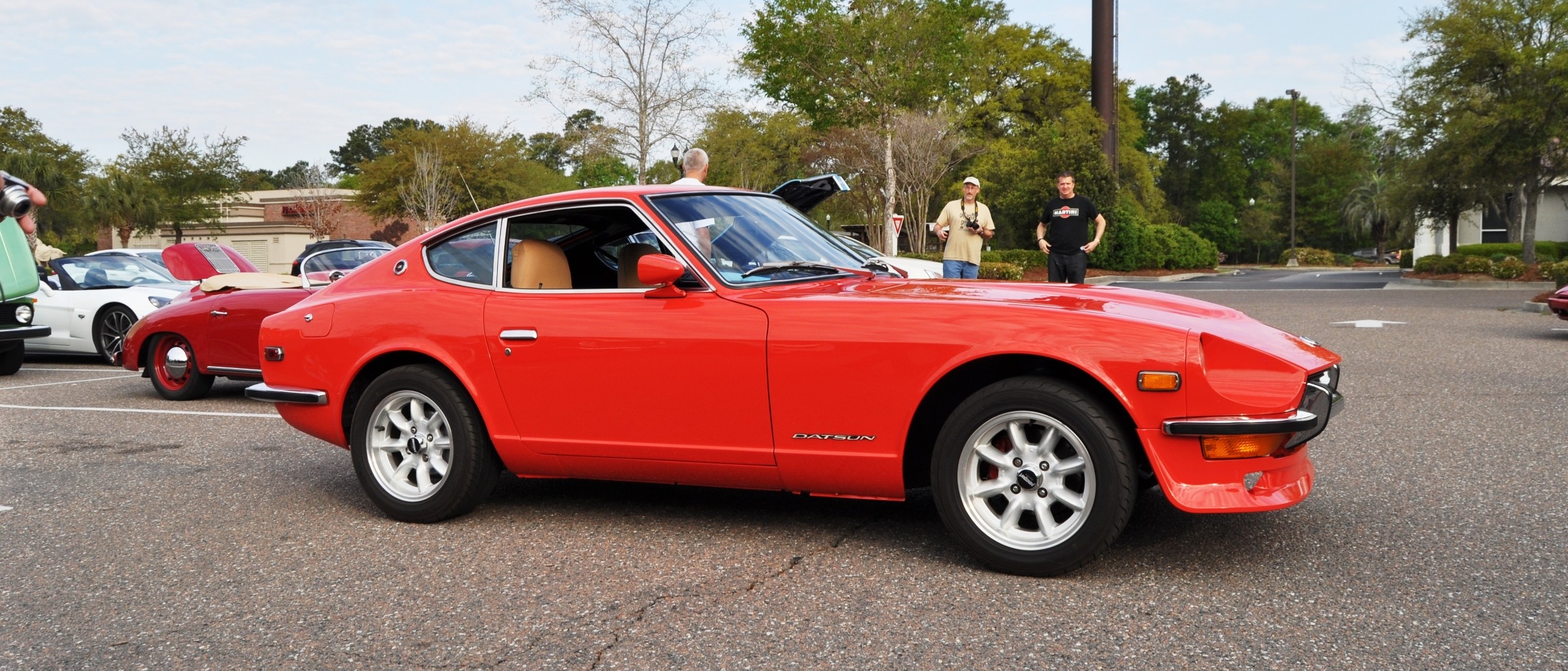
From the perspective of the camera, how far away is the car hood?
3988 mm

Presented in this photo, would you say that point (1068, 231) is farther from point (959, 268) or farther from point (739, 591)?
point (739, 591)

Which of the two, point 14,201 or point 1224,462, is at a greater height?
point 14,201

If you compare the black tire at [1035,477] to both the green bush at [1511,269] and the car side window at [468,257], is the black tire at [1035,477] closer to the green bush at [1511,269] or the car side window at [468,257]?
the car side window at [468,257]

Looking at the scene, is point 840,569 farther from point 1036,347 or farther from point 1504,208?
point 1504,208

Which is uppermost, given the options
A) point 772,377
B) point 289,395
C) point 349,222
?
point 349,222

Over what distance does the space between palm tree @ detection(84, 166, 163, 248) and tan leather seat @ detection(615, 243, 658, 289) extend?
5794 cm

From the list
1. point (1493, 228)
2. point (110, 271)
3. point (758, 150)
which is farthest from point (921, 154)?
point (110, 271)

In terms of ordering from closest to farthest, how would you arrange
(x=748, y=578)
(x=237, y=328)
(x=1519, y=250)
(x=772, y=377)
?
(x=748, y=578), (x=772, y=377), (x=237, y=328), (x=1519, y=250)

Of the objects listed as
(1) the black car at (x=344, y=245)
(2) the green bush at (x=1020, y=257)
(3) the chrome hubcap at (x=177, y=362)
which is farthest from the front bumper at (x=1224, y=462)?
(2) the green bush at (x=1020, y=257)

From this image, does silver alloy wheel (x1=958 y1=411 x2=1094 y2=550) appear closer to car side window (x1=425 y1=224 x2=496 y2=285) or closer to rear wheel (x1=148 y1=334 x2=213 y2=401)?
car side window (x1=425 y1=224 x2=496 y2=285)

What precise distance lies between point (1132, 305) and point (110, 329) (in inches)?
486

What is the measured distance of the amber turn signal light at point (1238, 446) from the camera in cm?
379

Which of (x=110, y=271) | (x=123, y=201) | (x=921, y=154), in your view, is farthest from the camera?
(x=123, y=201)

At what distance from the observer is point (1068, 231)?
1144cm
